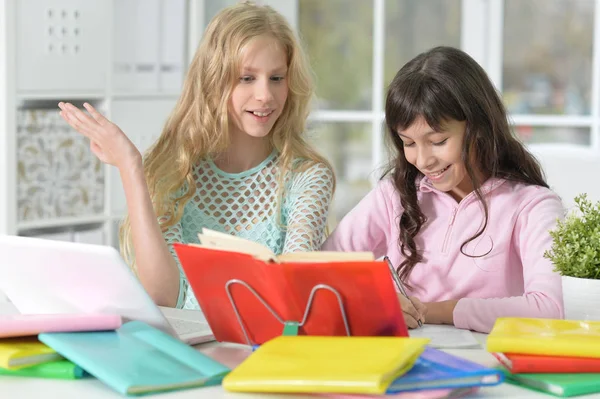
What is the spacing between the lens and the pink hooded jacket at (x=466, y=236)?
1.83 m

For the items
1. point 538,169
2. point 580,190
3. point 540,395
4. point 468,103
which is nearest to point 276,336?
point 540,395

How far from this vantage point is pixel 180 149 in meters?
2.11

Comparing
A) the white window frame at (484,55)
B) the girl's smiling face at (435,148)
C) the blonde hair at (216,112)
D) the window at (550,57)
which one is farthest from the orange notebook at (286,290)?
the window at (550,57)

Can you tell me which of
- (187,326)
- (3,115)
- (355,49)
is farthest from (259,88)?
(355,49)

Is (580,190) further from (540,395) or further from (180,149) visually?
(540,395)

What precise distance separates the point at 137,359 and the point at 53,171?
7.22 ft

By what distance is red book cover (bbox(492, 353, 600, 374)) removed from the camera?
46.8 inches

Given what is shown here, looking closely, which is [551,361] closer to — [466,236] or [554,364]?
[554,364]

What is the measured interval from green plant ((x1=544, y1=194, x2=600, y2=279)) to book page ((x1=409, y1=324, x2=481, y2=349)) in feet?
0.58

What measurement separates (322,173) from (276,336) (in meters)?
0.82

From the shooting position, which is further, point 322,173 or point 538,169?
point 322,173

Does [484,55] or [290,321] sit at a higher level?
[484,55]

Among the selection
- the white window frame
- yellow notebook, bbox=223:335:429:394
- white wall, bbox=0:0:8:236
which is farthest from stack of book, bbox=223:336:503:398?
the white window frame

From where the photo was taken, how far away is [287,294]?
1.26 metres
